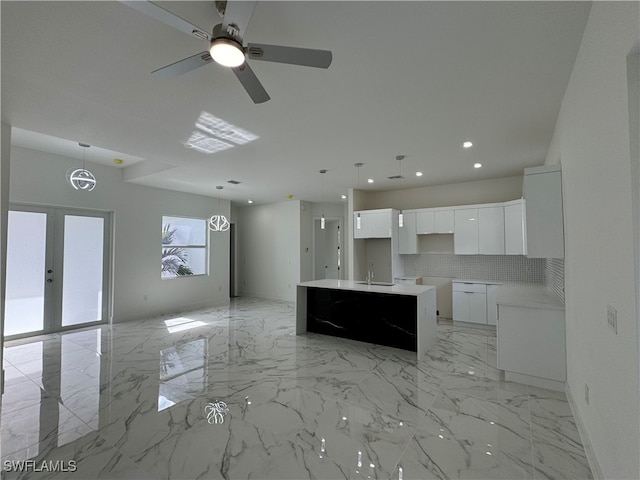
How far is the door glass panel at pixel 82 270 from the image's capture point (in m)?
5.63

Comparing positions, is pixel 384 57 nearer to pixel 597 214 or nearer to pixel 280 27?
pixel 280 27

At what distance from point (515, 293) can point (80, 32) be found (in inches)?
192

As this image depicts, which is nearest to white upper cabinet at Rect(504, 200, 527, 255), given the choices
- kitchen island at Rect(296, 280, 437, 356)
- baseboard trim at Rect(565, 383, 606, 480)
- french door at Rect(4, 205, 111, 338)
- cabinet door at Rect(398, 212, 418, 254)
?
cabinet door at Rect(398, 212, 418, 254)

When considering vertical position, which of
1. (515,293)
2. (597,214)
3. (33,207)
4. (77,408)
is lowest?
(77,408)

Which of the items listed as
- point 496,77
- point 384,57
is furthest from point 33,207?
point 496,77

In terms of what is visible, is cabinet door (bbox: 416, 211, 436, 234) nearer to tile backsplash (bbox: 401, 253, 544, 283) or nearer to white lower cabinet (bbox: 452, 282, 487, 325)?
tile backsplash (bbox: 401, 253, 544, 283)

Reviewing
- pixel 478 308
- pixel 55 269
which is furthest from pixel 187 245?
pixel 478 308

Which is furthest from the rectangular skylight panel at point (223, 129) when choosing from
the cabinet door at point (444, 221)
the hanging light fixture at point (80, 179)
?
the cabinet door at point (444, 221)

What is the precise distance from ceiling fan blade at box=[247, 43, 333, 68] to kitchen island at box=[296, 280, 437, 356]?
122 inches

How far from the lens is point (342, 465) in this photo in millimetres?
1993

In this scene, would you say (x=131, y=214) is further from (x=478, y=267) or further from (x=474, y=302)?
(x=478, y=267)

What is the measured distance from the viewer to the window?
7.15 meters

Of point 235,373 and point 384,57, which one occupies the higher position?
point 384,57

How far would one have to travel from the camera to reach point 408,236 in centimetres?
634
